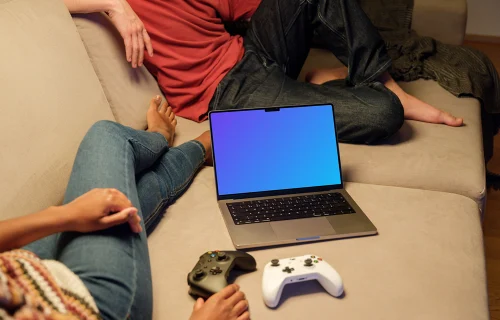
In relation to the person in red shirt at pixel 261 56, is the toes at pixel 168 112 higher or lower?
lower

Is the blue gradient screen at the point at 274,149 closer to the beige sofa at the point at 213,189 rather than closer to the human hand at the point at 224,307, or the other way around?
the beige sofa at the point at 213,189

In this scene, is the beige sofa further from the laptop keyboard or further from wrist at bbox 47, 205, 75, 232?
wrist at bbox 47, 205, 75, 232

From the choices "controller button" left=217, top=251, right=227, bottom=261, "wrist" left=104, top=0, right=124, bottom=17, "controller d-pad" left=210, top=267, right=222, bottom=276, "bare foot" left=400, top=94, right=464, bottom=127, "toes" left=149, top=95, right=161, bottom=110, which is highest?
"wrist" left=104, top=0, right=124, bottom=17

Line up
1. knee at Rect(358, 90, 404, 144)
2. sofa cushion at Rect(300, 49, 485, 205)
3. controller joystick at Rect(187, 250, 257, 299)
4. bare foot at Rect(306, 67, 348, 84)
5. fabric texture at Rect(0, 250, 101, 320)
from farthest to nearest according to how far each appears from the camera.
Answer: bare foot at Rect(306, 67, 348, 84)
knee at Rect(358, 90, 404, 144)
sofa cushion at Rect(300, 49, 485, 205)
controller joystick at Rect(187, 250, 257, 299)
fabric texture at Rect(0, 250, 101, 320)

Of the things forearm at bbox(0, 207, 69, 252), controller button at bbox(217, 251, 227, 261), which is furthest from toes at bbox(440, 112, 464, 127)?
forearm at bbox(0, 207, 69, 252)

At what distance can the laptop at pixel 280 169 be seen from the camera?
1.24 metres

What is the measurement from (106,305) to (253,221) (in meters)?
0.43

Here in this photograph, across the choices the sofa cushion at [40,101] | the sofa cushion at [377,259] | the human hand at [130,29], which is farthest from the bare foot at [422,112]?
the sofa cushion at [40,101]

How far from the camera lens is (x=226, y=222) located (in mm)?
1221

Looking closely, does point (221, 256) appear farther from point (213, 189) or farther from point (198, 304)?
point (213, 189)

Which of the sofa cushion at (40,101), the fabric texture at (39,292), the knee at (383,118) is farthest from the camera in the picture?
the knee at (383,118)

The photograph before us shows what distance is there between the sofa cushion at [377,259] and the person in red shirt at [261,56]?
0.38m

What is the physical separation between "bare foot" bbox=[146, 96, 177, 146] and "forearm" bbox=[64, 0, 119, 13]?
0.27 meters

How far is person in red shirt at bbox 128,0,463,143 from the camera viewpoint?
166cm
